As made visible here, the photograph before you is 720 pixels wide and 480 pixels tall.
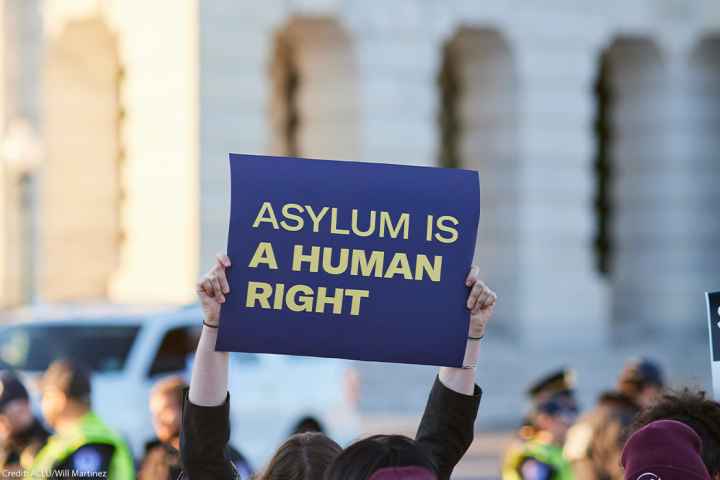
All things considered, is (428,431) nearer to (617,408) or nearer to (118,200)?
(617,408)

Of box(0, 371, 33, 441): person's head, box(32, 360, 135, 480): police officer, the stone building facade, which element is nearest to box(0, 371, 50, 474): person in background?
box(0, 371, 33, 441): person's head

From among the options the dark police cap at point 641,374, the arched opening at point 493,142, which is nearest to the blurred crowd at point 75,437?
the dark police cap at point 641,374

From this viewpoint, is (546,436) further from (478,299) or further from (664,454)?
(664,454)

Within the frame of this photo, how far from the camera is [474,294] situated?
4.32 metres

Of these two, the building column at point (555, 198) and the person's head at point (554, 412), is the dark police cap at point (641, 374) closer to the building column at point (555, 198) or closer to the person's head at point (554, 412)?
the person's head at point (554, 412)

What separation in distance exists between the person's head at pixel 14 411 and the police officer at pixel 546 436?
2.33 meters

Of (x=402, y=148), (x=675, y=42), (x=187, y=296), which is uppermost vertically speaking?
(x=675, y=42)

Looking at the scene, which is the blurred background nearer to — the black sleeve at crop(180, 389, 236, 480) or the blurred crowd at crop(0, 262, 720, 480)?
the blurred crowd at crop(0, 262, 720, 480)

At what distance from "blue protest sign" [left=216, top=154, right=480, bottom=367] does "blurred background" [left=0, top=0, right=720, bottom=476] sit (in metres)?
17.6

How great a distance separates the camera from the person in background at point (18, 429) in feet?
23.9

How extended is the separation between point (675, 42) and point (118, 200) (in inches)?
377

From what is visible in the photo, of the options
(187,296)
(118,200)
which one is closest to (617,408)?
(187,296)

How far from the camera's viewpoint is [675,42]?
1049 inches

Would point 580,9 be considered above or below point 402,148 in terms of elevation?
above
